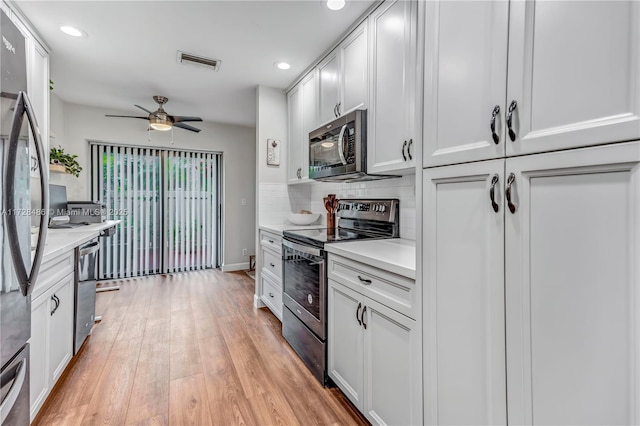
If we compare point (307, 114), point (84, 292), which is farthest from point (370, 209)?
point (84, 292)

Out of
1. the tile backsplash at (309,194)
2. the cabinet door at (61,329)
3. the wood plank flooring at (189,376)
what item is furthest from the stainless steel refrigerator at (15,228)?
the tile backsplash at (309,194)

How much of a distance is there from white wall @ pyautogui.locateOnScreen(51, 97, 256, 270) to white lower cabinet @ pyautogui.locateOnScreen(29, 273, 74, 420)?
2.45m

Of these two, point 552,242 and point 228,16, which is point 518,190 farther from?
point 228,16

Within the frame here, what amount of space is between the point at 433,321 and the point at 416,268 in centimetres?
20

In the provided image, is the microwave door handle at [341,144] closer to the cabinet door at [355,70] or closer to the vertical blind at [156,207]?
the cabinet door at [355,70]

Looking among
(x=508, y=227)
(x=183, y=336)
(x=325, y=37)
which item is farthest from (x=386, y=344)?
(x=325, y=37)

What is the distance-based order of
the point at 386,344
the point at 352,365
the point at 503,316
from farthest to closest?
1. the point at 352,365
2. the point at 386,344
3. the point at 503,316

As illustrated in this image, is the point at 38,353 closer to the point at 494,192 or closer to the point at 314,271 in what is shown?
the point at 314,271

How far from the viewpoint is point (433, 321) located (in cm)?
110

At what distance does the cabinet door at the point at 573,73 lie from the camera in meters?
0.64

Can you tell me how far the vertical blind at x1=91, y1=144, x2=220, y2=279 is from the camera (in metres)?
4.37

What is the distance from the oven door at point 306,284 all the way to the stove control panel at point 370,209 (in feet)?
2.11

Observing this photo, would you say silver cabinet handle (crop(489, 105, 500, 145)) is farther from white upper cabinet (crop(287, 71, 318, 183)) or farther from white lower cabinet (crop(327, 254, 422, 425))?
white upper cabinet (crop(287, 71, 318, 183))

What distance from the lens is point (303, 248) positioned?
208 centimetres
